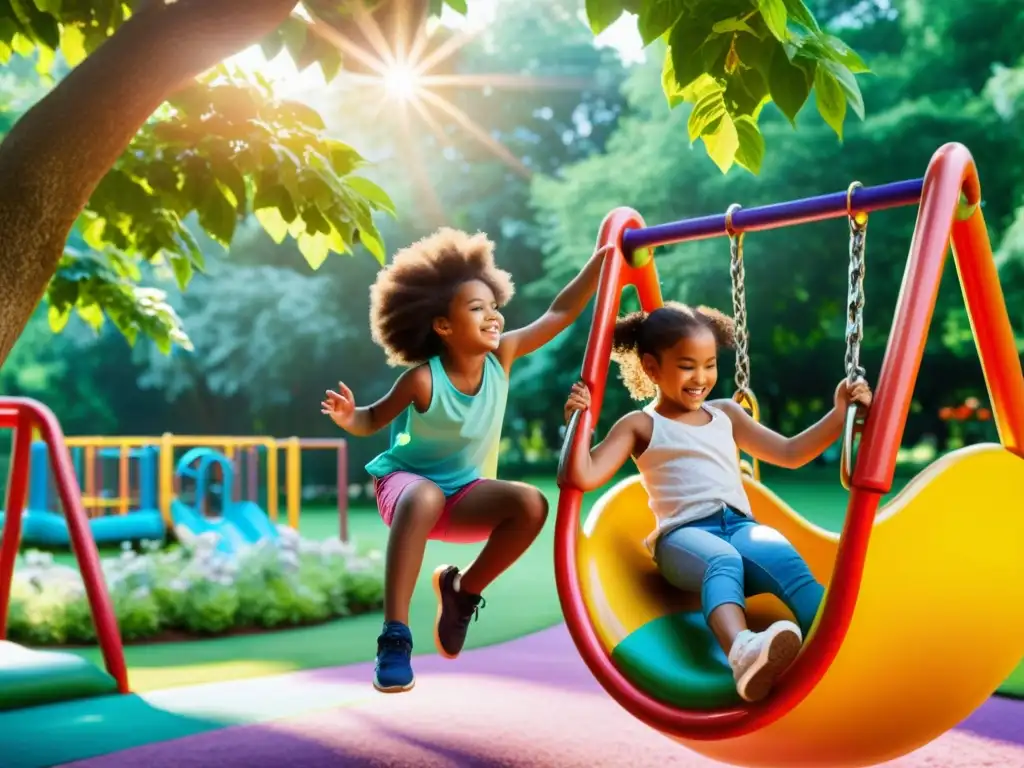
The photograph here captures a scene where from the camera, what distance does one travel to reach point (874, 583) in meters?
3.26

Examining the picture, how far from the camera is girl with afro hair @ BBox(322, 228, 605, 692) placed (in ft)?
11.4

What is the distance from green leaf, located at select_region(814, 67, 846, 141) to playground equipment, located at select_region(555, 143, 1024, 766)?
0.97 feet

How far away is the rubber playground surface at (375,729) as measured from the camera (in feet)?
17.1

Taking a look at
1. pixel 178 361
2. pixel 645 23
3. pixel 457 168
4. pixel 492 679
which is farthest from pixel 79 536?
pixel 457 168

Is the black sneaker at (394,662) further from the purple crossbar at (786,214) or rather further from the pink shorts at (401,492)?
the purple crossbar at (786,214)

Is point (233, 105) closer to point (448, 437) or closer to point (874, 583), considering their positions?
point (448, 437)

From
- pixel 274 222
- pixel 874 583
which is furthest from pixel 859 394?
pixel 274 222

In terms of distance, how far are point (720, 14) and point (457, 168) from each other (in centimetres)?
2758

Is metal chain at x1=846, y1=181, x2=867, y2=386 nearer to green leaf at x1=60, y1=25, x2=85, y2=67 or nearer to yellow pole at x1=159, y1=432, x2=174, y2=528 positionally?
green leaf at x1=60, y1=25, x2=85, y2=67

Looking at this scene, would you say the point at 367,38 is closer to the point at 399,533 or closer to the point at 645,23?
the point at 645,23

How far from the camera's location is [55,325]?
7.06 metres

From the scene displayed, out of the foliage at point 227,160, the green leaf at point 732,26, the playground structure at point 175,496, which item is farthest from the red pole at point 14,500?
the playground structure at point 175,496

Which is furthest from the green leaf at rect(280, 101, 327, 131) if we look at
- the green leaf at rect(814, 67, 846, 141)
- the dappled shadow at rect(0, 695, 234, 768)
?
the dappled shadow at rect(0, 695, 234, 768)

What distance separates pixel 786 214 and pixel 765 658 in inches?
54.3
